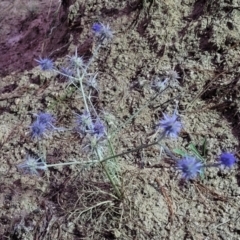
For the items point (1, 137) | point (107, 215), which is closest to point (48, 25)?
point (1, 137)

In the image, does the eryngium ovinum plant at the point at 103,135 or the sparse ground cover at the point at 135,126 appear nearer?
the eryngium ovinum plant at the point at 103,135

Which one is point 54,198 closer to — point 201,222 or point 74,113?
point 74,113

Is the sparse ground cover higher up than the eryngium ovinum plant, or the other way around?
the eryngium ovinum plant

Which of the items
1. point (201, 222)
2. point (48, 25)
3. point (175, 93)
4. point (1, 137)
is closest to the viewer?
point (201, 222)

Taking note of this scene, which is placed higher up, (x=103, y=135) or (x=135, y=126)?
(x=103, y=135)

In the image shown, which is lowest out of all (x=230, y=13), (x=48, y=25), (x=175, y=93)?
(x=48, y=25)

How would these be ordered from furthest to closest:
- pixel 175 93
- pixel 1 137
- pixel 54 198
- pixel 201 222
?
pixel 1 137
pixel 175 93
pixel 54 198
pixel 201 222

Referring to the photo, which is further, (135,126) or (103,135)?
(135,126)

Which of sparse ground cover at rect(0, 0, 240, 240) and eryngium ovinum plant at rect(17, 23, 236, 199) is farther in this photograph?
sparse ground cover at rect(0, 0, 240, 240)
